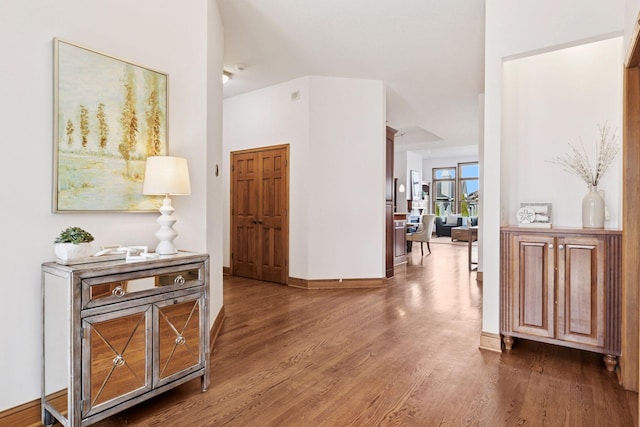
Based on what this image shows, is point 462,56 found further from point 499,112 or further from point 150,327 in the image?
point 150,327

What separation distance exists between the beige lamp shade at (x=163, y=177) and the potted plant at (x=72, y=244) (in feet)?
1.45

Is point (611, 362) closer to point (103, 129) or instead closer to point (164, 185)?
point (164, 185)

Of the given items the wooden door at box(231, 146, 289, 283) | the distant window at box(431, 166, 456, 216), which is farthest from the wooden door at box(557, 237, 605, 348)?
the distant window at box(431, 166, 456, 216)

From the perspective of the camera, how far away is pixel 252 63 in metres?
4.48

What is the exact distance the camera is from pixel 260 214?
5504mm

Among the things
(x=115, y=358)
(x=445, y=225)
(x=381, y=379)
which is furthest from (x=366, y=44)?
(x=445, y=225)

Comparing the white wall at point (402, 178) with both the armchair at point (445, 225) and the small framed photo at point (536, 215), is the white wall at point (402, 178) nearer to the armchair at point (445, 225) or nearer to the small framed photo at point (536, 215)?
the armchair at point (445, 225)

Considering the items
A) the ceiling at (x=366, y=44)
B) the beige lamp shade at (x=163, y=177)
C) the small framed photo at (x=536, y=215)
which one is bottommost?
the small framed photo at (x=536, y=215)

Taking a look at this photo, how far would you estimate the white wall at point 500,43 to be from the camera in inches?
98.6

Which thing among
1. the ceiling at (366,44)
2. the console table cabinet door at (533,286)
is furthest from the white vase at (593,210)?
the ceiling at (366,44)

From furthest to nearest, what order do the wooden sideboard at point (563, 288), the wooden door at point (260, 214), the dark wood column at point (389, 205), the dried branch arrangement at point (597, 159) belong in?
the dark wood column at point (389, 205) → the wooden door at point (260, 214) → the dried branch arrangement at point (597, 159) → the wooden sideboard at point (563, 288)

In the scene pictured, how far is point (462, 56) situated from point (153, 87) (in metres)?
3.62

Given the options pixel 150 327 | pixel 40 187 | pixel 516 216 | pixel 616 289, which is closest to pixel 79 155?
pixel 40 187

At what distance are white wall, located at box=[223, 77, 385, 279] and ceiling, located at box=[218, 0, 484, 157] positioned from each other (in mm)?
278
